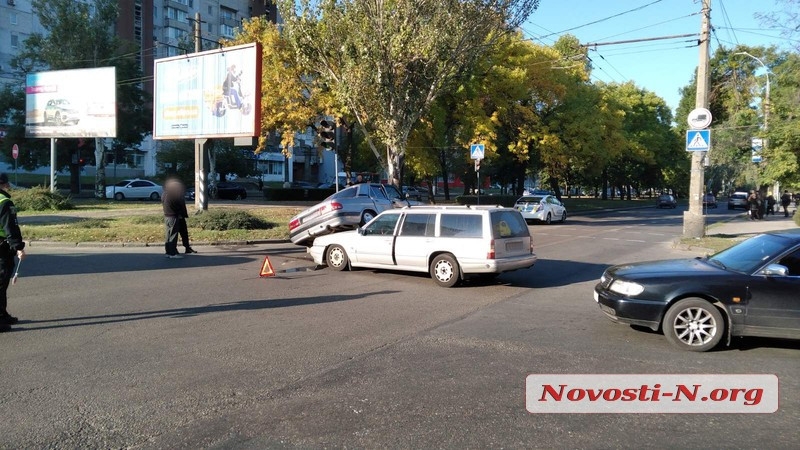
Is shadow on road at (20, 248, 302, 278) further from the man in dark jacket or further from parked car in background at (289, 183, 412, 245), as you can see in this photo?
parked car in background at (289, 183, 412, 245)

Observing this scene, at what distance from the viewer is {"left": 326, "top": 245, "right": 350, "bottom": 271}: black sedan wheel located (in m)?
12.2

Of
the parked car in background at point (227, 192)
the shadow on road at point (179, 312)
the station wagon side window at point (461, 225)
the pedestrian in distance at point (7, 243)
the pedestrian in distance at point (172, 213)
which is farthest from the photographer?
the parked car in background at point (227, 192)

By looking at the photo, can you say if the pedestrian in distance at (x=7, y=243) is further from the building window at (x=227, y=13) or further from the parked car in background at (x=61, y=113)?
the building window at (x=227, y=13)

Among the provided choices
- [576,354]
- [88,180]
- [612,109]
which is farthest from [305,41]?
[88,180]

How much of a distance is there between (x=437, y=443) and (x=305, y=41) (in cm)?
2191

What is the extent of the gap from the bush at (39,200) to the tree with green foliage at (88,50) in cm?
1258

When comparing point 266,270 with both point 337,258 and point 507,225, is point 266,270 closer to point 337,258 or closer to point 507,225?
point 337,258

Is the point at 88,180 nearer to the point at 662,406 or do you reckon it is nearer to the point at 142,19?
the point at 142,19

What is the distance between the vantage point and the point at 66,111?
28328 millimetres

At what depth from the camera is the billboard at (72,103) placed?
27781mm

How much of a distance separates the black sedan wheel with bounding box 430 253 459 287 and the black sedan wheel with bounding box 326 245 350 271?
218 centimetres

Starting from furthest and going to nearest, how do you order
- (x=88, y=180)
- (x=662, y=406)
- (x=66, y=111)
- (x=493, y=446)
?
(x=88, y=180) < (x=66, y=111) < (x=662, y=406) < (x=493, y=446)

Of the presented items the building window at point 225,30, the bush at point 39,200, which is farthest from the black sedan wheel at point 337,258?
Result: the building window at point 225,30

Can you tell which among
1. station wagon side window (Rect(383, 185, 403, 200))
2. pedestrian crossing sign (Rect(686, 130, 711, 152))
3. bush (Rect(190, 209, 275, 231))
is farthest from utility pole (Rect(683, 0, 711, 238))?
bush (Rect(190, 209, 275, 231))
